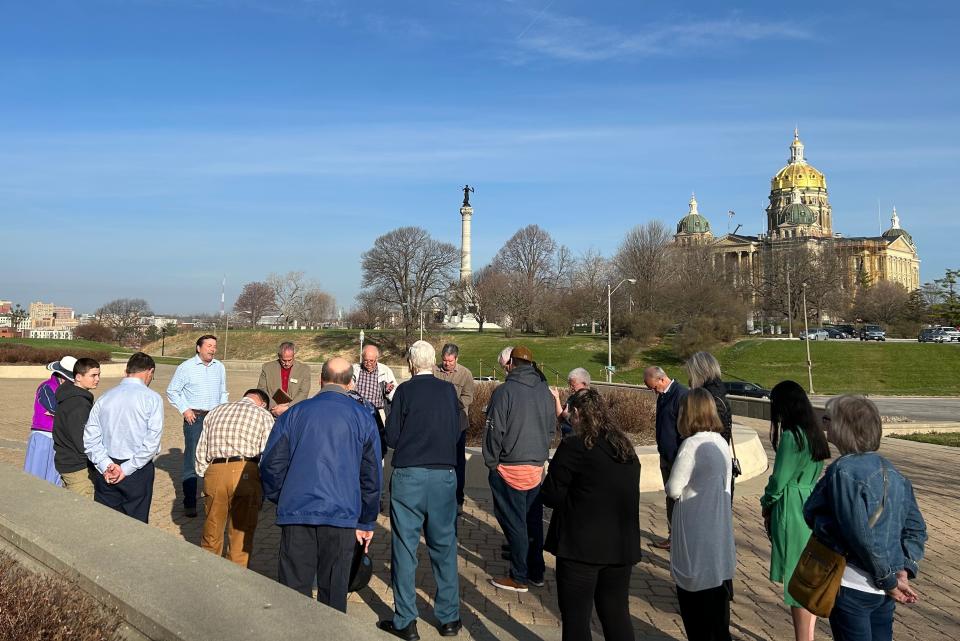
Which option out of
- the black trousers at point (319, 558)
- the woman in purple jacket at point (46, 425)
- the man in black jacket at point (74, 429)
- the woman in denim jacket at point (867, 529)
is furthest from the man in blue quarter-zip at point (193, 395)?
the woman in denim jacket at point (867, 529)

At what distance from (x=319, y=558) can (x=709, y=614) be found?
233 cm

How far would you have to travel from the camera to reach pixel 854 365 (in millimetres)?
49031

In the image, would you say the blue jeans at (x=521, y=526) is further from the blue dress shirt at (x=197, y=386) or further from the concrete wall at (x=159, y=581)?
the blue dress shirt at (x=197, y=386)

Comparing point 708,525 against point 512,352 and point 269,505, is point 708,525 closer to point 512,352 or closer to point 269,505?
point 512,352

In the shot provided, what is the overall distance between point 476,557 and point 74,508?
3.46m

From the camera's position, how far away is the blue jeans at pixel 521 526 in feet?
19.2

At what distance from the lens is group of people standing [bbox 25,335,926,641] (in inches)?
Answer: 138

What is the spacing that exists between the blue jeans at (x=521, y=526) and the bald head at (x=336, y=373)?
5.99 ft

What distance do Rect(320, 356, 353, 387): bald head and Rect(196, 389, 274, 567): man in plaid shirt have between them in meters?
1.27

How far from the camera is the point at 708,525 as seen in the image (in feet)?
14.0

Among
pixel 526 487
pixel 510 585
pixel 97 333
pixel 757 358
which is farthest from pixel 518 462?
pixel 97 333

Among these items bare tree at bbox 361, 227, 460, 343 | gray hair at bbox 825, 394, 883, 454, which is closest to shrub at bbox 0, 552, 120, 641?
gray hair at bbox 825, 394, 883, 454

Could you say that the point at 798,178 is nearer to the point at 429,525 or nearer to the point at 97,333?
the point at 97,333

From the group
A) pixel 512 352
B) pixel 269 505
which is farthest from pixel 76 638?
pixel 269 505
